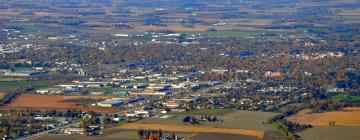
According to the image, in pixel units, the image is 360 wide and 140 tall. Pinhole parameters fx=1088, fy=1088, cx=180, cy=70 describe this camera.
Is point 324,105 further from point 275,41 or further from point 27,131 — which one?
point 275,41

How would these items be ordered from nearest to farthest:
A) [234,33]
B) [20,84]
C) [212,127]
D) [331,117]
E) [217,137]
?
[217,137] < [212,127] < [331,117] < [20,84] < [234,33]

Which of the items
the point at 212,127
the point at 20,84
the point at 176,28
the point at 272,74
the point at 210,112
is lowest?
the point at 176,28

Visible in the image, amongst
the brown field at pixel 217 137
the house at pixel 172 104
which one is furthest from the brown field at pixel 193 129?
the house at pixel 172 104

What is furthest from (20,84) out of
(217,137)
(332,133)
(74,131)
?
(332,133)

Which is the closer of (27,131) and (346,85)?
(27,131)

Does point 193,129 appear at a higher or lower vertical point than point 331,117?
higher

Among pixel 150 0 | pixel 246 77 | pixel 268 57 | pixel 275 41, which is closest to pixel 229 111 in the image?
pixel 246 77

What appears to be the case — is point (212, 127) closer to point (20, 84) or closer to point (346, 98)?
point (346, 98)
